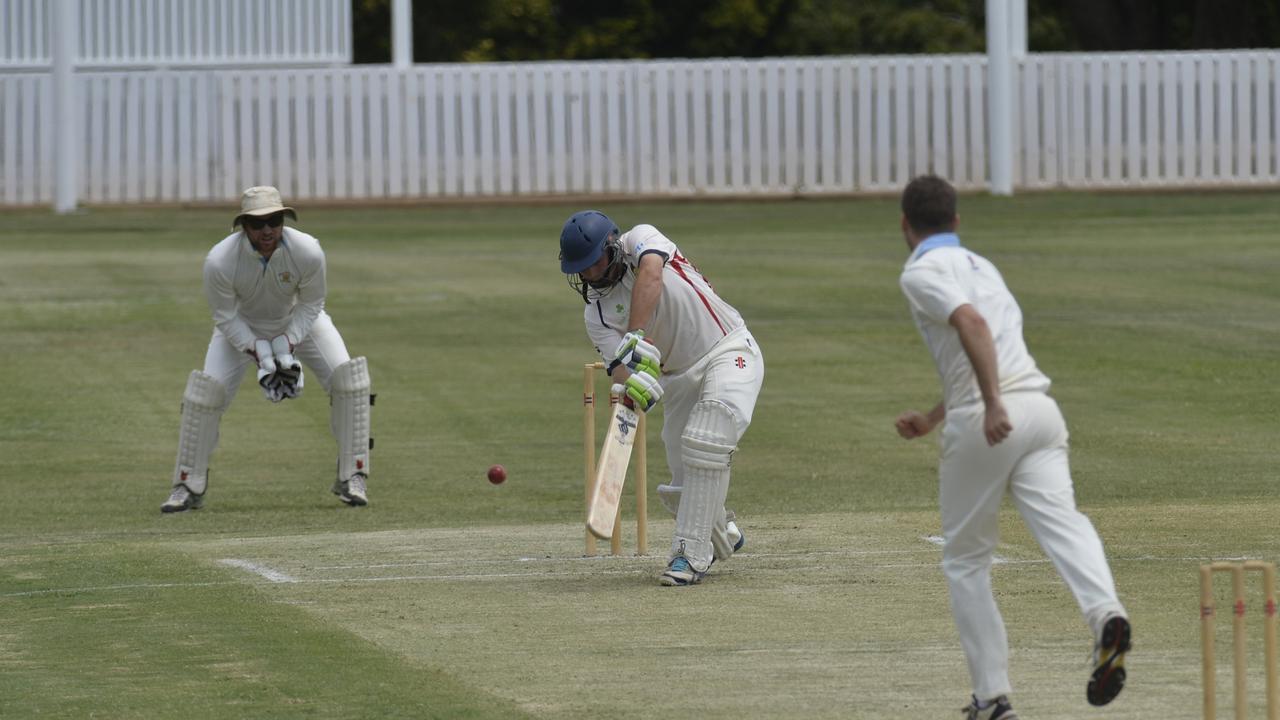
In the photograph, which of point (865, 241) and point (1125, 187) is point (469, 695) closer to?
point (865, 241)

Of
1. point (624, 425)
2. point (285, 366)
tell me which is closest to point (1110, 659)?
point (624, 425)

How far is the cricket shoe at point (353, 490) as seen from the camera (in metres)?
13.6

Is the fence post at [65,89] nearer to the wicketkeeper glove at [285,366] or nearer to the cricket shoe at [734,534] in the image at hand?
the wicketkeeper glove at [285,366]

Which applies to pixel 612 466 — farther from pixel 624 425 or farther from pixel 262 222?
pixel 262 222

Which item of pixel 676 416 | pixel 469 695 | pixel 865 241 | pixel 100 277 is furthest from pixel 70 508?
pixel 865 241

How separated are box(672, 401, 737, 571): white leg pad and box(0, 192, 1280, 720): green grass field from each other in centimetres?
22

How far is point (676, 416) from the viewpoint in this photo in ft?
32.6

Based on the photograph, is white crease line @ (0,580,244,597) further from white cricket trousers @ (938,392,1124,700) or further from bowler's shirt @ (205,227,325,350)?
white cricket trousers @ (938,392,1124,700)

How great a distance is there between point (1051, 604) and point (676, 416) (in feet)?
6.43

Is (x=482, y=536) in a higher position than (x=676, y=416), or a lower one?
lower

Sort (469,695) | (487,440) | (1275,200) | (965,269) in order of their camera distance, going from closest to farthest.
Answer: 1. (965,269)
2. (469,695)
3. (487,440)
4. (1275,200)

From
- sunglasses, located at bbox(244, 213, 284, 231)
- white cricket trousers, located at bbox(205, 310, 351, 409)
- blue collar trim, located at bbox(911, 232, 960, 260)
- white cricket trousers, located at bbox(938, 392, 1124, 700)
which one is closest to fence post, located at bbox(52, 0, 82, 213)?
white cricket trousers, located at bbox(205, 310, 351, 409)

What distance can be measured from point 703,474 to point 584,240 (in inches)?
44.1

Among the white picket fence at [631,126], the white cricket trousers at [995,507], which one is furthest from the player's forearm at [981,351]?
the white picket fence at [631,126]
